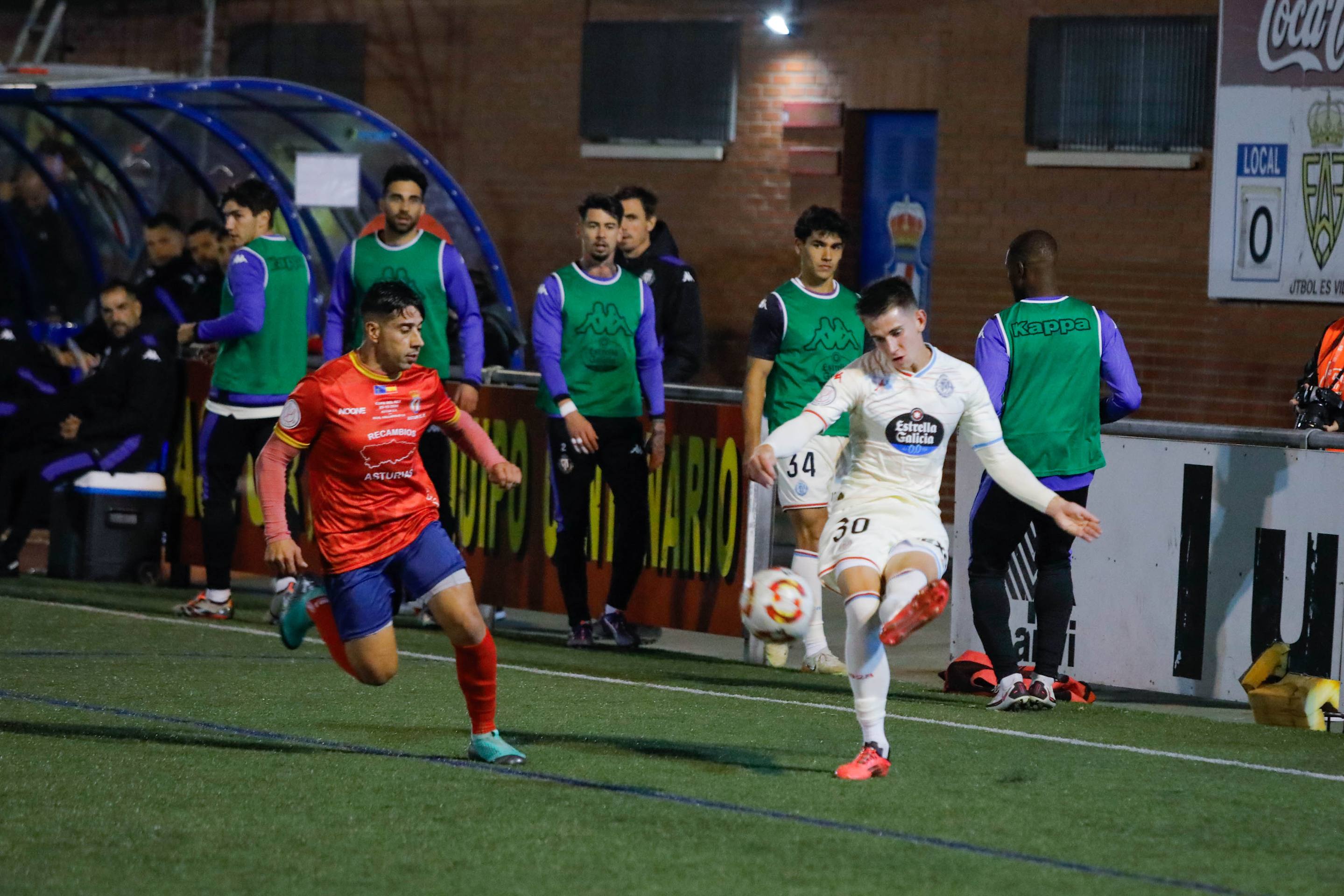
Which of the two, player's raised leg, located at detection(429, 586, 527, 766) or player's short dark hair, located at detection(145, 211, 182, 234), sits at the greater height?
player's short dark hair, located at detection(145, 211, 182, 234)

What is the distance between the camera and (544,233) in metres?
19.8

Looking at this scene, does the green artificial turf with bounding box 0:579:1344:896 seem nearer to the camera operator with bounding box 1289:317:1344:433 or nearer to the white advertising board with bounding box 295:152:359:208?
the camera operator with bounding box 1289:317:1344:433

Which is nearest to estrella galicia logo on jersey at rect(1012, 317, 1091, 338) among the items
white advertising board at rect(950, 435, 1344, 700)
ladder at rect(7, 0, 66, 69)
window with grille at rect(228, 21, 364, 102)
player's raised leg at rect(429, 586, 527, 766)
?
white advertising board at rect(950, 435, 1344, 700)

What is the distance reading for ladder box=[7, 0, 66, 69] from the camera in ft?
67.9

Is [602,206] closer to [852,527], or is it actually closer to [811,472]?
[811,472]

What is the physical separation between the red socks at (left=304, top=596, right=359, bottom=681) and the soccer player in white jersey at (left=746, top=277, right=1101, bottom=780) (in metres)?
1.59

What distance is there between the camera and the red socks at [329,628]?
7.54 meters

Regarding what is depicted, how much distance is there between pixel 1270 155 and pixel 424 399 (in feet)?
17.1

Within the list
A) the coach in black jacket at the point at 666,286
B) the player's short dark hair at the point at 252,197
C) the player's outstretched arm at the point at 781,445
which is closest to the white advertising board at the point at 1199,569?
the coach in black jacket at the point at 666,286

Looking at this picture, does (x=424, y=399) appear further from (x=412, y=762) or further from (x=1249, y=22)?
(x=1249, y=22)

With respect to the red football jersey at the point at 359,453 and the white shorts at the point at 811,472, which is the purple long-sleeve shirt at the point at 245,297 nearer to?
the white shorts at the point at 811,472

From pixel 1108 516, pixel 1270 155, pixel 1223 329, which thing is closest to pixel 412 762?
pixel 1108 516

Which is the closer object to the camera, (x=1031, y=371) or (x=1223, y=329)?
(x=1031, y=371)

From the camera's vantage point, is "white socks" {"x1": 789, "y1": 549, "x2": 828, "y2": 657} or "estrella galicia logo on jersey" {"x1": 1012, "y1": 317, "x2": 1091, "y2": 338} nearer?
"estrella galicia logo on jersey" {"x1": 1012, "y1": 317, "x2": 1091, "y2": 338}
